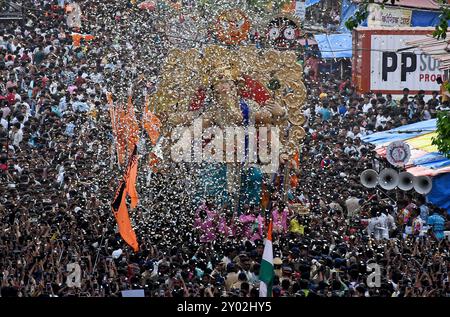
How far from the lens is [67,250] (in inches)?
688

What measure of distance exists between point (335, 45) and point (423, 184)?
12.2 meters

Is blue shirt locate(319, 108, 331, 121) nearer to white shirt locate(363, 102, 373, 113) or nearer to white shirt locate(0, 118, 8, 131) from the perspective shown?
white shirt locate(363, 102, 373, 113)

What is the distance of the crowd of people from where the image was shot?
15578mm

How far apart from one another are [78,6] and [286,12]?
17.4 feet

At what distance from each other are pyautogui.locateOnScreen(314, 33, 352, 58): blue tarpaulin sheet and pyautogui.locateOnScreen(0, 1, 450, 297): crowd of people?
1.92 meters

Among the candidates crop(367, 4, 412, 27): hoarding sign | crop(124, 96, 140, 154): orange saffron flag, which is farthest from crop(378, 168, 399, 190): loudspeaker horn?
crop(367, 4, 412, 27): hoarding sign

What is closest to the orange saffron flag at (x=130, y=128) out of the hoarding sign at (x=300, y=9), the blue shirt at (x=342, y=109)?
the blue shirt at (x=342, y=109)

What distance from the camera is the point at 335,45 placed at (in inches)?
1218

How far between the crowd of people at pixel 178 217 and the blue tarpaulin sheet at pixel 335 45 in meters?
1.92

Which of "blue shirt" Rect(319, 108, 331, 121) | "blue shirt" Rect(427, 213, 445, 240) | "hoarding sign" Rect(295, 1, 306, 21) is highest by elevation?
"hoarding sign" Rect(295, 1, 306, 21)

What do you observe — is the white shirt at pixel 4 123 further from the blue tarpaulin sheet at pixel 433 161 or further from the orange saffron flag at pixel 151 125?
the blue tarpaulin sheet at pixel 433 161
